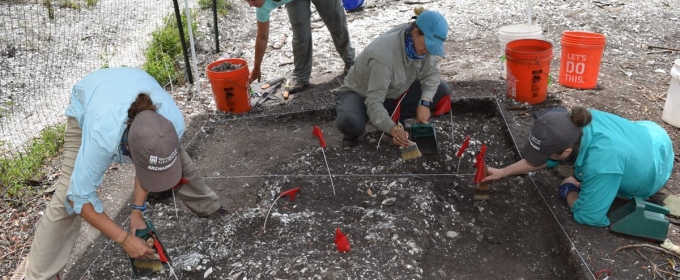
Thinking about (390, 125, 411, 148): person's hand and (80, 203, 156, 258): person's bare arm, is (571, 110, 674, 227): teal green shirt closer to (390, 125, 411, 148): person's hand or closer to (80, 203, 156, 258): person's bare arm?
(390, 125, 411, 148): person's hand

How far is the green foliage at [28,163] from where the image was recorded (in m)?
3.69

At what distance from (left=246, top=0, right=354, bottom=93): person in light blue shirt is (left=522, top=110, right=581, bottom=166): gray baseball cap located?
253 centimetres

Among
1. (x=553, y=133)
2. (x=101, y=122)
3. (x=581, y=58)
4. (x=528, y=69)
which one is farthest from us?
(x=581, y=58)

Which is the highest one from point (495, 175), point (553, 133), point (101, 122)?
point (101, 122)

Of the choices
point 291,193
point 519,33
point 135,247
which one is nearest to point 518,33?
point 519,33

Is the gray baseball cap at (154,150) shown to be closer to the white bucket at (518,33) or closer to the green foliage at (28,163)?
the green foliage at (28,163)

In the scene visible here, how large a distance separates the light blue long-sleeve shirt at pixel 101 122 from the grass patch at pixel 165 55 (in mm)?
2826

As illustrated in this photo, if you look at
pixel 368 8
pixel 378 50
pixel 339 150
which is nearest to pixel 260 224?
pixel 339 150

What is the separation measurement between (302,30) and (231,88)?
90 centimetres

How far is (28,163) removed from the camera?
390cm

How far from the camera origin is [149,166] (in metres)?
2.20

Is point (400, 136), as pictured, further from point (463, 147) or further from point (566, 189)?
point (566, 189)

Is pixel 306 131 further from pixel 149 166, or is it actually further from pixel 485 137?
pixel 149 166

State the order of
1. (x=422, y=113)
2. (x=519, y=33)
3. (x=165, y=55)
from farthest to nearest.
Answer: (x=165, y=55) → (x=519, y=33) → (x=422, y=113)
